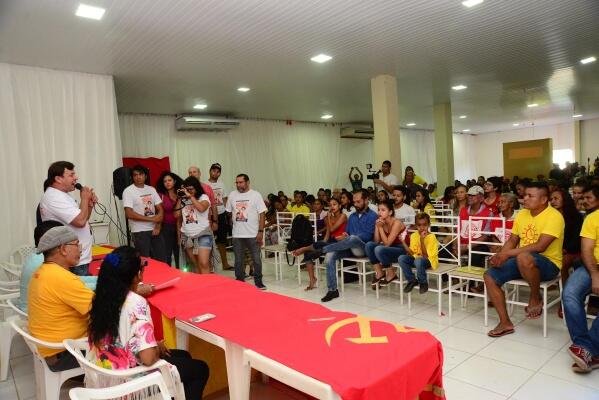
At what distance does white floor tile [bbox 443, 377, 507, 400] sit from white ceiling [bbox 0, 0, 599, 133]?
124 inches

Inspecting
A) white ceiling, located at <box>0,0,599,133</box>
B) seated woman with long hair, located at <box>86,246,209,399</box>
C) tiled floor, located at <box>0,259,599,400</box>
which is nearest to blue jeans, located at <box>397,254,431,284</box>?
tiled floor, located at <box>0,259,599,400</box>

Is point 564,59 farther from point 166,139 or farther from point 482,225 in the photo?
point 166,139

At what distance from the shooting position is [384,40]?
4.67 meters

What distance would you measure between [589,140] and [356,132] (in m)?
9.76

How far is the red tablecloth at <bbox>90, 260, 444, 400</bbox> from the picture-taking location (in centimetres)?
136

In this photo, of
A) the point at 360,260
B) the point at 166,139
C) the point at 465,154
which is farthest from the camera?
the point at 465,154

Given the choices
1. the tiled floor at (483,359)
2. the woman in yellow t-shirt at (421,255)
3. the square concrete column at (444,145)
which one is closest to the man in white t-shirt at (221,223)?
the tiled floor at (483,359)

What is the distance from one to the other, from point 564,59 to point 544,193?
396cm

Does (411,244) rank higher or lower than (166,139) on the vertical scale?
lower

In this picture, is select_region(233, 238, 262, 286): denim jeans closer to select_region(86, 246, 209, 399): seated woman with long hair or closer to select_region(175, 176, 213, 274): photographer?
select_region(175, 176, 213, 274): photographer

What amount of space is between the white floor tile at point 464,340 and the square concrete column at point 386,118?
3370 mm

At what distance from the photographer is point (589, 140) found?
49.5ft

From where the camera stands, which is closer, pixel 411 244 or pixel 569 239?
pixel 569 239

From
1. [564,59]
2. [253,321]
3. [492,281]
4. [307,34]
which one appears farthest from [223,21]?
[564,59]
